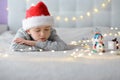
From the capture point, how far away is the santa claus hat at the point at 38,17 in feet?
5.67

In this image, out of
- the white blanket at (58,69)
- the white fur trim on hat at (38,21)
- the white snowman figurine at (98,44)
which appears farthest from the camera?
the white fur trim on hat at (38,21)

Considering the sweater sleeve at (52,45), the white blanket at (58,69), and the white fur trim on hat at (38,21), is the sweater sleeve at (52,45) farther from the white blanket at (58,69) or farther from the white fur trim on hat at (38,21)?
the white blanket at (58,69)

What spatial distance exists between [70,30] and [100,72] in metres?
1.34

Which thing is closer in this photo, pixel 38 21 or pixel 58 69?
pixel 58 69

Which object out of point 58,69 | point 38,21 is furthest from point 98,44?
point 58,69

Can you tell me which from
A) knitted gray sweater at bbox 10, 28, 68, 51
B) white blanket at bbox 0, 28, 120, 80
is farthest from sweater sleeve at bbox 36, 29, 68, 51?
white blanket at bbox 0, 28, 120, 80

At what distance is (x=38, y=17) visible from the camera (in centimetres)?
173

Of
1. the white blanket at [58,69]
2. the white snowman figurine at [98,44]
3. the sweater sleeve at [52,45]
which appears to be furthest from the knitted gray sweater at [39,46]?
the white blanket at [58,69]

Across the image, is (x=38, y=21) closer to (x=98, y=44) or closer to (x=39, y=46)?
(x=39, y=46)

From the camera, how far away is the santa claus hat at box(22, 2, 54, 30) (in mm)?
1728

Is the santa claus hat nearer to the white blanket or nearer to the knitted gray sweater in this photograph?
the knitted gray sweater

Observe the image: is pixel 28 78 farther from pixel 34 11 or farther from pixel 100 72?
pixel 34 11

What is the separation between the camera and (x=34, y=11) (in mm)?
1765

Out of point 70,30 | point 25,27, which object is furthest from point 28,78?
point 70,30
